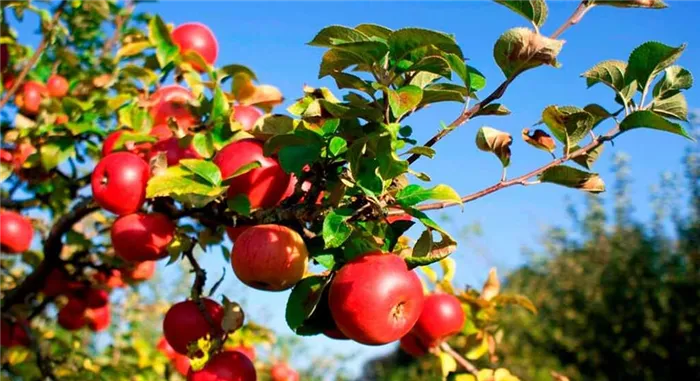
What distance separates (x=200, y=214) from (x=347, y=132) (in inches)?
17.0

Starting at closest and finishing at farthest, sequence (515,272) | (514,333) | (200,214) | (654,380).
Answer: (200,214)
(654,380)
(514,333)
(515,272)

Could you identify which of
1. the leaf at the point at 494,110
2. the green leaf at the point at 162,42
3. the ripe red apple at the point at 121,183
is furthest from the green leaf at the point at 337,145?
the green leaf at the point at 162,42

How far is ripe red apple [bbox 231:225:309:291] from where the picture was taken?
1096 millimetres

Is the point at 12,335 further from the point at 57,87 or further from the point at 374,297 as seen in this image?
the point at 374,297

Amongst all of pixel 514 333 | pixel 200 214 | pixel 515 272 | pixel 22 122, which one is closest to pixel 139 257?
pixel 200 214

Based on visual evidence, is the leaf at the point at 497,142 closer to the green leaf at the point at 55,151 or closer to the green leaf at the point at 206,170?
the green leaf at the point at 206,170

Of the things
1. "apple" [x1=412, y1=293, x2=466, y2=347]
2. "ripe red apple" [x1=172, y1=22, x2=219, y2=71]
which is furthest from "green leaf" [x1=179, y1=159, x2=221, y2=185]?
"ripe red apple" [x1=172, y1=22, x2=219, y2=71]

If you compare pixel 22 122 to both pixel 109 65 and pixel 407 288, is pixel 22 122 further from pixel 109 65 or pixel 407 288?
pixel 407 288

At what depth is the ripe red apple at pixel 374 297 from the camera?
0.99 metres

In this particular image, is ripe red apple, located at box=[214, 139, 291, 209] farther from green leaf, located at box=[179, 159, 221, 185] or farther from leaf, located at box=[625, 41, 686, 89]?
leaf, located at box=[625, 41, 686, 89]

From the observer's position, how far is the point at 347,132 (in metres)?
1.09

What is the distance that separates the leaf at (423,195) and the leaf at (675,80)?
0.36m

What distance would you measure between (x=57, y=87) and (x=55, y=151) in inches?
28.9

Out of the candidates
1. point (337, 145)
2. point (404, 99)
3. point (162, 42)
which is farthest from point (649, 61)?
point (162, 42)
